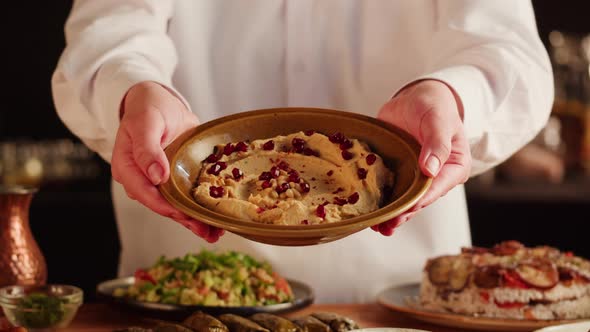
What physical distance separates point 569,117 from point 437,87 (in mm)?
3159

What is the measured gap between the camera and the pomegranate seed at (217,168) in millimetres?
1437

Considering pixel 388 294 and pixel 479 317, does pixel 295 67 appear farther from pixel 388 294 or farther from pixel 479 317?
pixel 479 317

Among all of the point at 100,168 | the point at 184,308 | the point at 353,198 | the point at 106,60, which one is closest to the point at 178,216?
the point at 353,198

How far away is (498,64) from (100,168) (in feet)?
9.78

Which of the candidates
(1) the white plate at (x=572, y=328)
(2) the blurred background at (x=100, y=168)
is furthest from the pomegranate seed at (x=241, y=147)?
(2) the blurred background at (x=100, y=168)

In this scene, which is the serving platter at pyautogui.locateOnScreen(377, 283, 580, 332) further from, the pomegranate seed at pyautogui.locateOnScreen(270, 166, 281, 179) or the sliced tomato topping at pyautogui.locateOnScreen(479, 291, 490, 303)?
the pomegranate seed at pyautogui.locateOnScreen(270, 166, 281, 179)

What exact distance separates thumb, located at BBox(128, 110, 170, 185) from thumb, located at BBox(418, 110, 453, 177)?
1.28 feet

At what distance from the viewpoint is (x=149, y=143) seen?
1.43 m

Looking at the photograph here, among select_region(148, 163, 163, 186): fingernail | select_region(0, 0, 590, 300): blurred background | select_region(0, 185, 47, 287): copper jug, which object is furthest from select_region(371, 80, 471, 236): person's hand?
select_region(0, 0, 590, 300): blurred background

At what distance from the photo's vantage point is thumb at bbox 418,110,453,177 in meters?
1.36

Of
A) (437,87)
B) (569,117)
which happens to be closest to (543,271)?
(437,87)

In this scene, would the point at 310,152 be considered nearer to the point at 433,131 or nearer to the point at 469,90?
the point at 433,131

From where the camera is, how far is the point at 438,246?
2.17 m

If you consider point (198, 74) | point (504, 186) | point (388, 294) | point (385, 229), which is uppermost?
point (198, 74)
